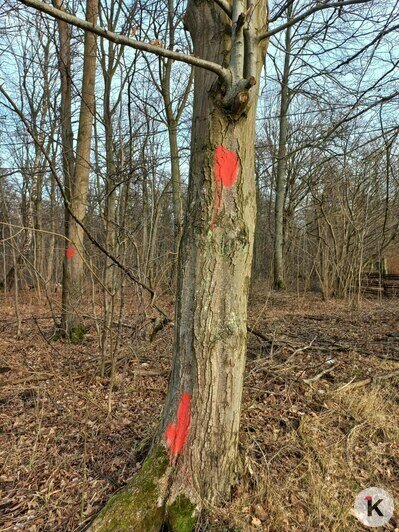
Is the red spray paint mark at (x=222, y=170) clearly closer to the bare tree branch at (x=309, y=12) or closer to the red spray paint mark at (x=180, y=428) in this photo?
the bare tree branch at (x=309, y=12)

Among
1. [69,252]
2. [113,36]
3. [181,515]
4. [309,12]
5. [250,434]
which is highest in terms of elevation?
[309,12]

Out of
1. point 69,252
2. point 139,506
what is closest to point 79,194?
point 69,252

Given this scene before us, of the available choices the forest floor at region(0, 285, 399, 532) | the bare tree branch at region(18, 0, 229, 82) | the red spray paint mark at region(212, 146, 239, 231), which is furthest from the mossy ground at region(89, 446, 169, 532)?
the bare tree branch at region(18, 0, 229, 82)

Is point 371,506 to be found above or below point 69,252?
below

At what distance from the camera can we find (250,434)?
2688 millimetres

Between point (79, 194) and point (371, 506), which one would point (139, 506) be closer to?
point (371, 506)
